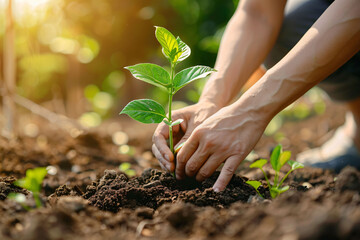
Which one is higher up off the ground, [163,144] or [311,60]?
[311,60]

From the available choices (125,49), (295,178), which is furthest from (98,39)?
(295,178)

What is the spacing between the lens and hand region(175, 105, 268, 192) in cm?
116

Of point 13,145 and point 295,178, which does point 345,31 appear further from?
point 13,145

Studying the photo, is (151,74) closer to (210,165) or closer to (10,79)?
(210,165)

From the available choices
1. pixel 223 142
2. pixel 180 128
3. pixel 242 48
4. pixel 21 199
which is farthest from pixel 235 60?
pixel 21 199

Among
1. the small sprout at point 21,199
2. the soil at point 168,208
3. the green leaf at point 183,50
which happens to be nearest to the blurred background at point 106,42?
the soil at point 168,208

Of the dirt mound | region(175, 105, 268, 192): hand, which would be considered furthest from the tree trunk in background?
region(175, 105, 268, 192): hand

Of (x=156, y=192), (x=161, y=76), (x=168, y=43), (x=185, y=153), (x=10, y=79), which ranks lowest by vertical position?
(x=156, y=192)

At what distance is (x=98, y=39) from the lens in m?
3.69

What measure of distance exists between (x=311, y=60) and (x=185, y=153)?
1.66ft

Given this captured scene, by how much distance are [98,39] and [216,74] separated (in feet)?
8.09

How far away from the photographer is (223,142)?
3.82 ft

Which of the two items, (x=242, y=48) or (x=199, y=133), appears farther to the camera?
(x=242, y=48)

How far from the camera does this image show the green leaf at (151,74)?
1.08 meters
